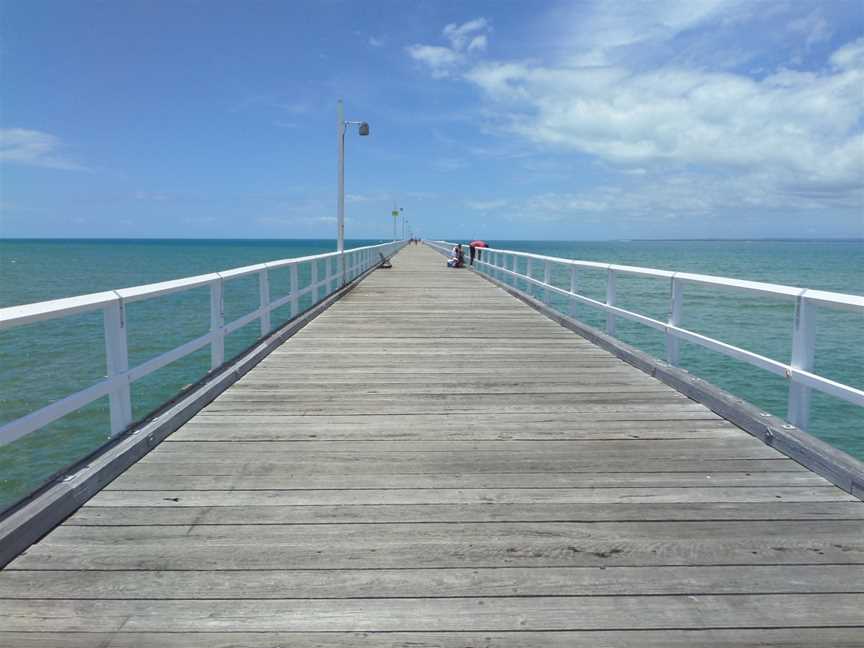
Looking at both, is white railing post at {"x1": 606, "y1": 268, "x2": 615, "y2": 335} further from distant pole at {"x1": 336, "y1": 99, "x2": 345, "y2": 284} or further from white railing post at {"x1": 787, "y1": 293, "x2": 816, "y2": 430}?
distant pole at {"x1": 336, "y1": 99, "x2": 345, "y2": 284}

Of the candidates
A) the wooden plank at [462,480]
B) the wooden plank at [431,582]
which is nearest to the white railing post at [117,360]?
the wooden plank at [462,480]

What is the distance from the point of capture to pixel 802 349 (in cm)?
423

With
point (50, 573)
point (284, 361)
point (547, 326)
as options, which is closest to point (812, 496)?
point (50, 573)

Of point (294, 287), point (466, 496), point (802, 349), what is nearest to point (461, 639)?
point (466, 496)

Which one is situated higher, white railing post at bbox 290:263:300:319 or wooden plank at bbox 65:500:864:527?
white railing post at bbox 290:263:300:319

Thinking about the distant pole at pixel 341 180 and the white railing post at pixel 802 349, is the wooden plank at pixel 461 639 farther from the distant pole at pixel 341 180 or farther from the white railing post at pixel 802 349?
the distant pole at pixel 341 180

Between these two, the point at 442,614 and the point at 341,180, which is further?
the point at 341,180

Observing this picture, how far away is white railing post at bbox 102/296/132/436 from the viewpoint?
13.2 ft

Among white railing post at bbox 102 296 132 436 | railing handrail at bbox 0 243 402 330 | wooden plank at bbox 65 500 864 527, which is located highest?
railing handrail at bbox 0 243 402 330

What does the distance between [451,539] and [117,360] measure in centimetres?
247

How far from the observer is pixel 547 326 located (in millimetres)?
10352

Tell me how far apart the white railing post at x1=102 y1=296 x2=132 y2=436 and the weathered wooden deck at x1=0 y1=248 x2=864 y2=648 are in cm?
40

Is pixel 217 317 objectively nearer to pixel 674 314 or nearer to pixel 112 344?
pixel 112 344

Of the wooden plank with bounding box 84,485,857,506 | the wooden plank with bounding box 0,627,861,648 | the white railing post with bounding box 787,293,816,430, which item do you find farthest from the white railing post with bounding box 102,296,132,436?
the white railing post with bounding box 787,293,816,430
